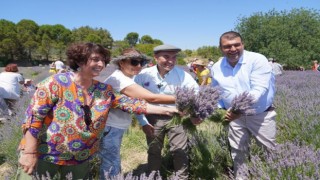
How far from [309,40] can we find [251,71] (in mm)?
27998

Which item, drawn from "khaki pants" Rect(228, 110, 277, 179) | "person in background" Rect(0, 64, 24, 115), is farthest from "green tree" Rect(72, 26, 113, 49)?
"khaki pants" Rect(228, 110, 277, 179)

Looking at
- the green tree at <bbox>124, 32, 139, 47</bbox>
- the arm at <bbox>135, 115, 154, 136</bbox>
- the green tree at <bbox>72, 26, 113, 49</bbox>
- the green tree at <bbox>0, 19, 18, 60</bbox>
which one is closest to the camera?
the arm at <bbox>135, 115, 154, 136</bbox>

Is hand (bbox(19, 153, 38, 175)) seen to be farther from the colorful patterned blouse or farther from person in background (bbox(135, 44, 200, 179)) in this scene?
person in background (bbox(135, 44, 200, 179))

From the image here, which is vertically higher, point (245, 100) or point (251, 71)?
point (251, 71)

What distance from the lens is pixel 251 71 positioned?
9.34 feet

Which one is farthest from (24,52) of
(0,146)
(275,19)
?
(0,146)

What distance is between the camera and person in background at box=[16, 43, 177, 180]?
6.69 feet

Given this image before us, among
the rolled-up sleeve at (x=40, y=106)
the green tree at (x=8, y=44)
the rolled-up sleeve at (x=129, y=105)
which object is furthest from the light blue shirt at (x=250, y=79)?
the green tree at (x=8, y=44)

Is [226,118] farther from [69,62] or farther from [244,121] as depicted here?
[69,62]

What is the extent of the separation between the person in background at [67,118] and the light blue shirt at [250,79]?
3.92 feet

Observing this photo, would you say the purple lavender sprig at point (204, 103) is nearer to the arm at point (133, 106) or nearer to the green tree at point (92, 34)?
the arm at point (133, 106)

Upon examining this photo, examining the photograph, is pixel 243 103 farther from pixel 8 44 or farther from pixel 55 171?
pixel 8 44

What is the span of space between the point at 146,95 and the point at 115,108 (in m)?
0.28

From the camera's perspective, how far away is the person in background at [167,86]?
10.1ft
